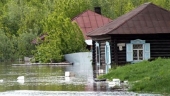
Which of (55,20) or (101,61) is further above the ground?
Result: (55,20)

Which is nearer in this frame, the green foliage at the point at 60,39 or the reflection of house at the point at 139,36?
the reflection of house at the point at 139,36

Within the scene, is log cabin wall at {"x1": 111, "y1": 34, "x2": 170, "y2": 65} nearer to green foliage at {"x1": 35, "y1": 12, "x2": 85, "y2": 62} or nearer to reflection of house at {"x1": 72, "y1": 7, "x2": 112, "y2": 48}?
green foliage at {"x1": 35, "y1": 12, "x2": 85, "y2": 62}

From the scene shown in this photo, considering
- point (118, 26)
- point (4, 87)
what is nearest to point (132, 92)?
point (4, 87)

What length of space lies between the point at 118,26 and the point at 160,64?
1622 centimetres

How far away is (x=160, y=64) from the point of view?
30.2 metres

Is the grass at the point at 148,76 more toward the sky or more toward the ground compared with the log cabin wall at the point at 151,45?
more toward the ground

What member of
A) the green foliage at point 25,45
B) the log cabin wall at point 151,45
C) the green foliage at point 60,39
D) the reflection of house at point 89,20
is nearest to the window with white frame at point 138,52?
the log cabin wall at point 151,45

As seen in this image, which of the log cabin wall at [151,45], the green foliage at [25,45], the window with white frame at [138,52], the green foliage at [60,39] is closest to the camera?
the log cabin wall at [151,45]

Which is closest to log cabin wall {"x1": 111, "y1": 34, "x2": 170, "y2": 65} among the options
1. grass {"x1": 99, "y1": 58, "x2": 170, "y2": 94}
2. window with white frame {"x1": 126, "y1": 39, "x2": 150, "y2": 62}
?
window with white frame {"x1": 126, "y1": 39, "x2": 150, "y2": 62}

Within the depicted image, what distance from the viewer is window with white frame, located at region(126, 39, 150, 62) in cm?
4744

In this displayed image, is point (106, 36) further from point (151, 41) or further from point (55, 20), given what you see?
point (55, 20)

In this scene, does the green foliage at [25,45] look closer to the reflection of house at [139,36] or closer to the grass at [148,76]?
the reflection of house at [139,36]

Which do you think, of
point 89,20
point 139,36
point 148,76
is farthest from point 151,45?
point 89,20

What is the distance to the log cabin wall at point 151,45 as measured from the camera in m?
46.9
